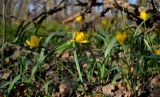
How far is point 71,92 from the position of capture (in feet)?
8.26

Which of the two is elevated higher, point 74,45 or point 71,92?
point 74,45

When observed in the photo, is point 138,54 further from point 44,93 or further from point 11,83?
point 11,83

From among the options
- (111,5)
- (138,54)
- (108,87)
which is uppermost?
(111,5)

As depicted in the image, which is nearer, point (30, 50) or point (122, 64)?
point (122, 64)

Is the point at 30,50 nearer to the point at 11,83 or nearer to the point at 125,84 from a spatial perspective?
the point at 11,83

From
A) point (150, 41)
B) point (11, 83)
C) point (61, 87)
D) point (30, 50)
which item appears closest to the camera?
point (11, 83)

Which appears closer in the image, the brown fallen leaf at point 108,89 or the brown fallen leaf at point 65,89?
the brown fallen leaf at point 108,89

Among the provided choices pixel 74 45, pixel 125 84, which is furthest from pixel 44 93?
pixel 125 84

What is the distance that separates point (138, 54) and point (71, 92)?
534 mm

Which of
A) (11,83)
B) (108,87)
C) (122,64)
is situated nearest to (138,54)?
(122,64)

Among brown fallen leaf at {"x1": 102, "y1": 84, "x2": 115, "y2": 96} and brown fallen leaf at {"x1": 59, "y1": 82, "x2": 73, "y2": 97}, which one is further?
brown fallen leaf at {"x1": 59, "y1": 82, "x2": 73, "y2": 97}

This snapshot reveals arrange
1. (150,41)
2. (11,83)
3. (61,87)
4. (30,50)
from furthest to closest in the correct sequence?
(30,50), (150,41), (61,87), (11,83)

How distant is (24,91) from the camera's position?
8.64ft

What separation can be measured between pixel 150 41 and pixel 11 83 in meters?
1.15
